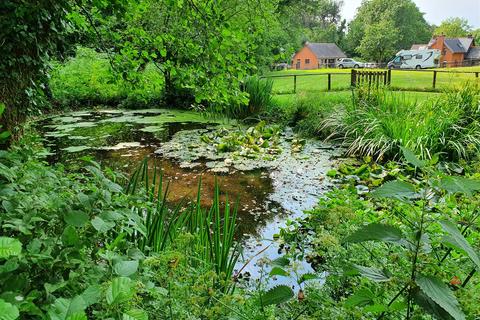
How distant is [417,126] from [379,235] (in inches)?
213

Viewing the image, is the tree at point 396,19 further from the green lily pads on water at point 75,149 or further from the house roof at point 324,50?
the green lily pads on water at point 75,149

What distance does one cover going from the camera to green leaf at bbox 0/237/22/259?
73cm

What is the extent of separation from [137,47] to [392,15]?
4688cm

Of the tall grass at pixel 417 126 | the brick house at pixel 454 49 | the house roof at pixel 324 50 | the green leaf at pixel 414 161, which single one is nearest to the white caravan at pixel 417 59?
the brick house at pixel 454 49

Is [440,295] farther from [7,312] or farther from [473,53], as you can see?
[473,53]

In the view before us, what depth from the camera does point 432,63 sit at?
33.9 meters

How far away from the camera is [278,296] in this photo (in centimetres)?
107

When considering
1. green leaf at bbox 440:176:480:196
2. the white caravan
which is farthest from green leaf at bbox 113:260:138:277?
the white caravan

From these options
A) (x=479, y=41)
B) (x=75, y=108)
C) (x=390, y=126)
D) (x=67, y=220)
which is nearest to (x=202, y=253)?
(x=67, y=220)

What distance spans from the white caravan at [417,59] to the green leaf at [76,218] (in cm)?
3681

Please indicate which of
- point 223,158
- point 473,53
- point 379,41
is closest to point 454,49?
point 473,53

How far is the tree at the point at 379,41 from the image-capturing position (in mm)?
37031

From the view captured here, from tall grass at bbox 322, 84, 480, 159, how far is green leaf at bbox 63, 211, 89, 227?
513 cm

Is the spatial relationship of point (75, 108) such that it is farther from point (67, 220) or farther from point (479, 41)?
point (479, 41)
